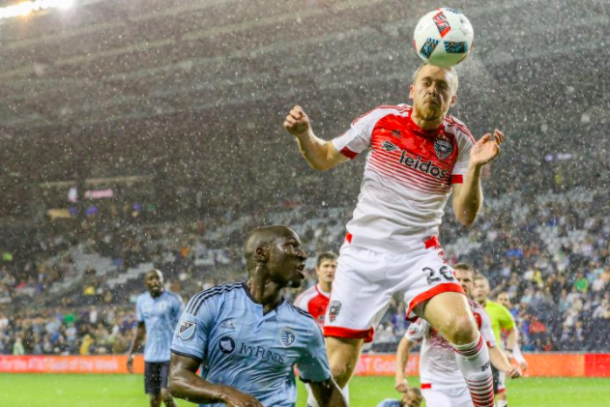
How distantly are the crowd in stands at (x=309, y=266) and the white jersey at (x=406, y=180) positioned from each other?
13.2 metres

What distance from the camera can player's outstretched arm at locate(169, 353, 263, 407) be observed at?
3.32 metres

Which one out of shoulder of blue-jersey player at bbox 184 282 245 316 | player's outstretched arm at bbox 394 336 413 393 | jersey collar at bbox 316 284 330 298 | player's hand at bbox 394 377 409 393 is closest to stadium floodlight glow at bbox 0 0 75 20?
jersey collar at bbox 316 284 330 298

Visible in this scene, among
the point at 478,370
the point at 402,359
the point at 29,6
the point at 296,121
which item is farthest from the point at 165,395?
the point at 29,6

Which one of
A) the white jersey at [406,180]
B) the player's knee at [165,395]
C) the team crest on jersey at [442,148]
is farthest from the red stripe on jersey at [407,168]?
the player's knee at [165,395]

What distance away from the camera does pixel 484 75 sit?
75.6ft

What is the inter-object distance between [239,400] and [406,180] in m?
2.37

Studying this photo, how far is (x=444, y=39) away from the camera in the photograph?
5195 mm

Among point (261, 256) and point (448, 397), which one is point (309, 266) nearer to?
point (448, 397)

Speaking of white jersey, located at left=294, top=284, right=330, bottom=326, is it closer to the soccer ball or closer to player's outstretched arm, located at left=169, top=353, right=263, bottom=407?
the soccer ball

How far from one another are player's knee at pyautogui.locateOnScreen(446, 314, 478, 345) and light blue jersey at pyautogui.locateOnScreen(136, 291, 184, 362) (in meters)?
6.76

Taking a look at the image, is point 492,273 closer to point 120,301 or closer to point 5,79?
point 120,301

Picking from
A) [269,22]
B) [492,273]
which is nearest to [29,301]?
[269,22]

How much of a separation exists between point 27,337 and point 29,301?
3.31 m

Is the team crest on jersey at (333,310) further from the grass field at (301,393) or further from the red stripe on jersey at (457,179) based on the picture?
the grass field at (301,393)
